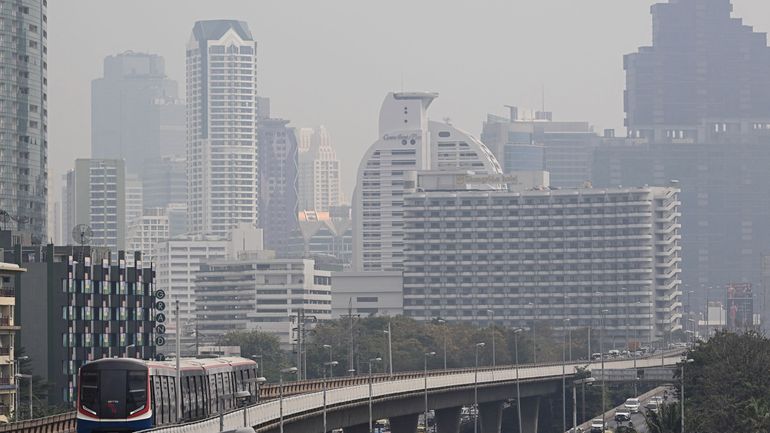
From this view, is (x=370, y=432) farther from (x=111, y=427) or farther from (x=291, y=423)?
(x=111, y=427)

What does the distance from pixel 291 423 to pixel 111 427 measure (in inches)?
1670

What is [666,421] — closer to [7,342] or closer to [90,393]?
[7,342]

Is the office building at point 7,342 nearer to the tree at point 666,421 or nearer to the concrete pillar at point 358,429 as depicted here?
the concrete pillar at point 358,429

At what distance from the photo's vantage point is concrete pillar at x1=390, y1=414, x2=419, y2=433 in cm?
18712

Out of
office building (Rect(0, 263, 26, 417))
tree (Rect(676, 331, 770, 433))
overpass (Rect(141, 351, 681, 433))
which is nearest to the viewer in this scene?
overpass (Rect(141, 351, 681, 433))

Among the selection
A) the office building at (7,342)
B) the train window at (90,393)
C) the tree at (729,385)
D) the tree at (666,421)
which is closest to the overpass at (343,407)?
the train window at (90,393)

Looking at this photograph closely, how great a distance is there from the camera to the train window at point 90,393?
95.6m

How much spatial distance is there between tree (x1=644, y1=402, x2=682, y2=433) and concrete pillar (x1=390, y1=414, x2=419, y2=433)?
117 feet

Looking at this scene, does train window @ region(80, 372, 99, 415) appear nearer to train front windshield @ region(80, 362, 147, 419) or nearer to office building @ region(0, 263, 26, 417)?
train front windshield @ region(80, 362, 147, 419)

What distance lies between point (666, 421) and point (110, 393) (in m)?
67.4

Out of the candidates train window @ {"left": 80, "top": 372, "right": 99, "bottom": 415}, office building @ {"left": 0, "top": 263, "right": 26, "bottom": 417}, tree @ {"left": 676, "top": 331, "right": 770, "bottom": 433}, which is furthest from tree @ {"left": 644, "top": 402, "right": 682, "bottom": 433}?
train window @ {"left": 80, "top": 372, "right": 99, "bottom": 415}

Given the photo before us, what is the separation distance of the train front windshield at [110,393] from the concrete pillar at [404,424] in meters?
91.3

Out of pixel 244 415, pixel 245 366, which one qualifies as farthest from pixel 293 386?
pixel 244 415

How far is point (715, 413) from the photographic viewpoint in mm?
153625
